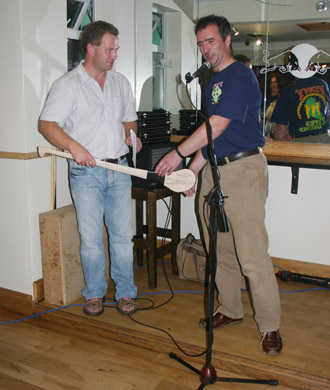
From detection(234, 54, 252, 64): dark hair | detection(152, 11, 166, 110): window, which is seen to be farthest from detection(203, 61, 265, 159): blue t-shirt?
detection(152, 11, 166, 110): window

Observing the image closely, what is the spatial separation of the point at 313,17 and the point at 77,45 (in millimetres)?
1831

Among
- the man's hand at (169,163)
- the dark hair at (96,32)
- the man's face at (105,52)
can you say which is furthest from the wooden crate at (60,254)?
the dark hair at (96,32)

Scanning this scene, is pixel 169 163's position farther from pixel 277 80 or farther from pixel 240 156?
pixel 277 80

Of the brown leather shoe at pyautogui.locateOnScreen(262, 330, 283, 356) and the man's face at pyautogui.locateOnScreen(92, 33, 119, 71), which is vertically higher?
the man's face at pyautogui.locateOnScreen(92, 33, 119, 71)

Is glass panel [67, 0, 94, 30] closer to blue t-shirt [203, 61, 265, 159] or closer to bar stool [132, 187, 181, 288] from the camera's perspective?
bar stool [132, 187, 181, 288]

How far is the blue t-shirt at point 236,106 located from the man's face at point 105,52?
577mm

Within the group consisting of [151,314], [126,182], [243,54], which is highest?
[243,54]

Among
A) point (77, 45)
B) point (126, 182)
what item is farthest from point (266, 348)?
point (77, 45)

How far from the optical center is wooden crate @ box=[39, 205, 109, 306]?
8.70 ft

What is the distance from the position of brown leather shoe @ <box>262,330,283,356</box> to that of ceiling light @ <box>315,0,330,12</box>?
245cm

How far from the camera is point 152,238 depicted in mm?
3021

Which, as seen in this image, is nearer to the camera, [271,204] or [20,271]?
[20,271]

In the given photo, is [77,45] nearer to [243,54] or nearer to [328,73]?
[243,54]

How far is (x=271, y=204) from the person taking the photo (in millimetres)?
3377
